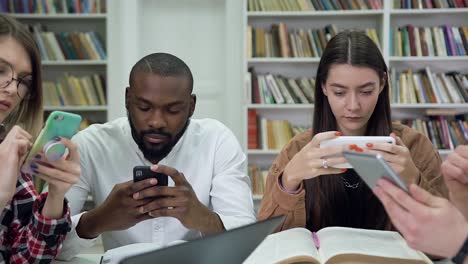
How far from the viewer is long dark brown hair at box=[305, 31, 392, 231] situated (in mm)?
1532

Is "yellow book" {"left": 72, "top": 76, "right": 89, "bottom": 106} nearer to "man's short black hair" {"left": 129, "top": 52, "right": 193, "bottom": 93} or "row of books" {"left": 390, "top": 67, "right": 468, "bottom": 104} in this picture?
"row of books" {"left": 390, "top": 67, "right": 468, "bottom": 104}

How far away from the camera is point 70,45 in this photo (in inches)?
155

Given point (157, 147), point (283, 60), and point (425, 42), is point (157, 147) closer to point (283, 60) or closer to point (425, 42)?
point (283, 60)

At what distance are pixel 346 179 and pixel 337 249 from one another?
646mm

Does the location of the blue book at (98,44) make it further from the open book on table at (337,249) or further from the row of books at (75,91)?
the open book on table at (337,249)

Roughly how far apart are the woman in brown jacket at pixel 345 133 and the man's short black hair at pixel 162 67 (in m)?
0.42

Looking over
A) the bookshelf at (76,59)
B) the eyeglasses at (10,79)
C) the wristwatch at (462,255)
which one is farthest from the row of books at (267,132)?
the wristwatch at (462,255)

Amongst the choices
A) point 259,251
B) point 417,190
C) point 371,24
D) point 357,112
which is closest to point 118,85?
point 371,24

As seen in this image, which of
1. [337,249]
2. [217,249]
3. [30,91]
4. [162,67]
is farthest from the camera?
Answer: [162,67]

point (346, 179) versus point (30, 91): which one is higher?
point (30, 91)

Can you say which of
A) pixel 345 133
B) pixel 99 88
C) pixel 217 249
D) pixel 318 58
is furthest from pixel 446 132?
pixel 217 249

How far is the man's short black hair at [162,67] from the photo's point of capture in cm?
150

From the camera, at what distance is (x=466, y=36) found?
12.4 ft

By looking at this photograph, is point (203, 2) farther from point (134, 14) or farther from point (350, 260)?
point (350, 260)
